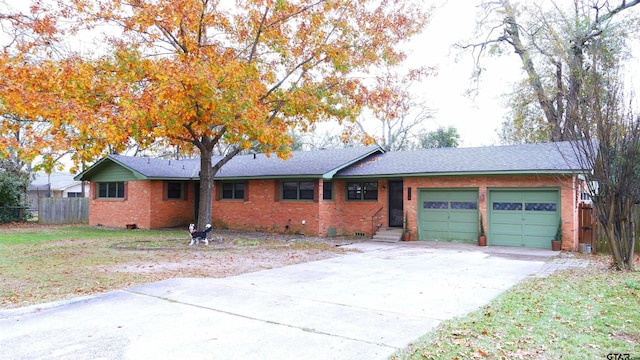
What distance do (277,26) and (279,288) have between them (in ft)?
34.4

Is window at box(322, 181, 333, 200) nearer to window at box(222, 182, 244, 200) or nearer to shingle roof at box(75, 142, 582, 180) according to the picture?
shingle roof at box(75, 142, 582, 180)

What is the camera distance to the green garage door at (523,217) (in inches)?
550

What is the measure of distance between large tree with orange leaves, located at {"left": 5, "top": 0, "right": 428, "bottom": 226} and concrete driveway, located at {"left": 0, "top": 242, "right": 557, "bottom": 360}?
5548 millimetres

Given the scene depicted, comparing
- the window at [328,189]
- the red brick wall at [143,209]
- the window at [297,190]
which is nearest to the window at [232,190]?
the red brick wall at [143,209]

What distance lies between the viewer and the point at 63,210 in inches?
979

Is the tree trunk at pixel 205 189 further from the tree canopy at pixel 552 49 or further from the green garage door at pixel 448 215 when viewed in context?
the tree canopy at pixel 552 49

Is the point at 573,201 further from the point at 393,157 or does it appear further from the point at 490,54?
the point at 490,54

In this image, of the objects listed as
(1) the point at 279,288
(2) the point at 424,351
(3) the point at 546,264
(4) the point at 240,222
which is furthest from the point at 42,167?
(3) the point at 546,264

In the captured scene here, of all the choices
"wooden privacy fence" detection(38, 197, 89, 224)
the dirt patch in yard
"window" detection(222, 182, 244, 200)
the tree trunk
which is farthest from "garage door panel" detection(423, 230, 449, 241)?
"wooden privacy fence" detection(38, 197, 89, 224)

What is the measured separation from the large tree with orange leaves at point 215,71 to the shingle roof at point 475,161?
279 cm

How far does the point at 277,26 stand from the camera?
15.4 metres

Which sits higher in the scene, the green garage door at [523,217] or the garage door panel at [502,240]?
the green garage door at [523,217]

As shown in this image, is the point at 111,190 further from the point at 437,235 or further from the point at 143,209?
the point at 437,235

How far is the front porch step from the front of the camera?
1664 centimetres
